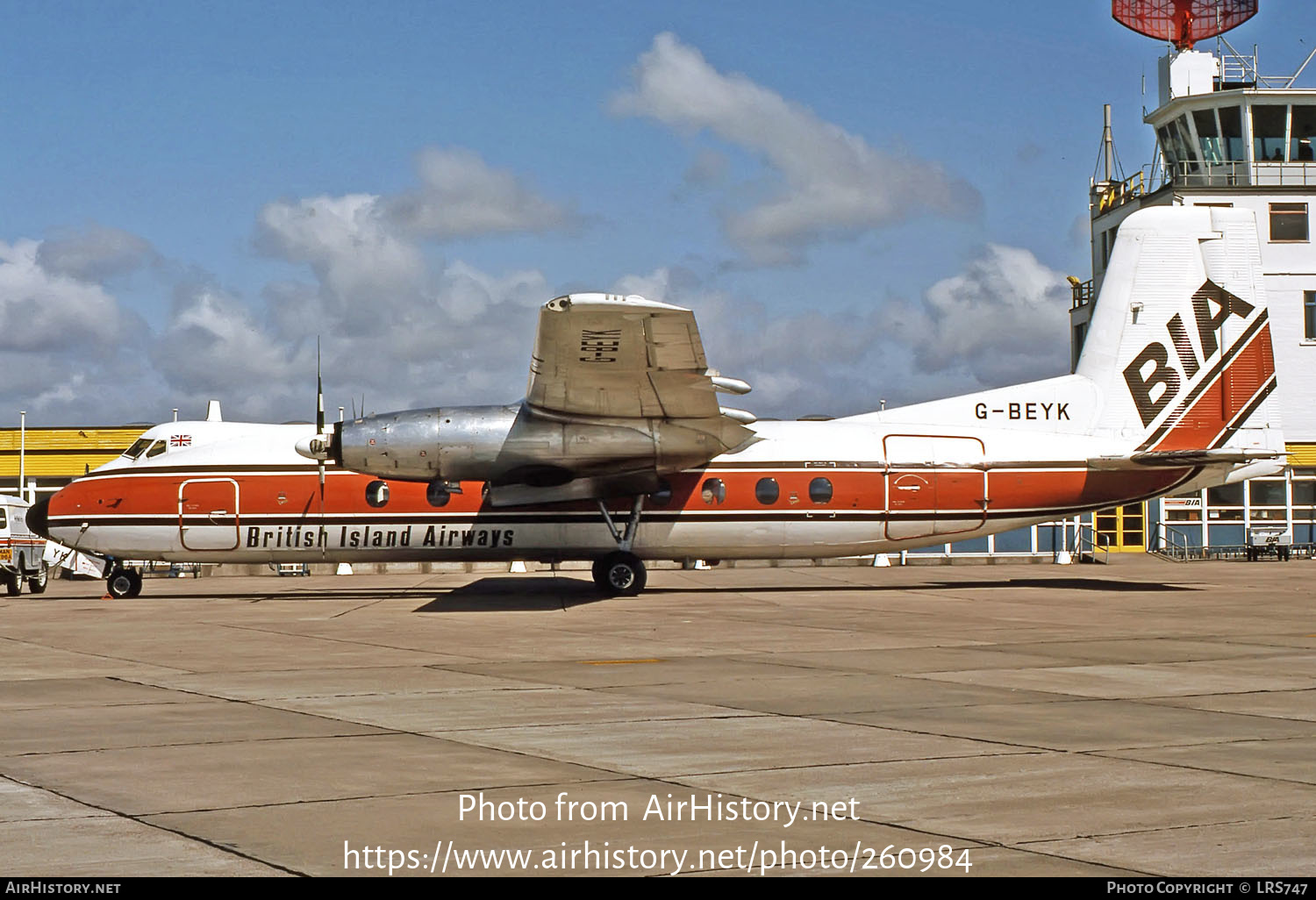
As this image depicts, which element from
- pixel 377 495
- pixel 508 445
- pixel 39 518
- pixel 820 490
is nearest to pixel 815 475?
pixel 820 490

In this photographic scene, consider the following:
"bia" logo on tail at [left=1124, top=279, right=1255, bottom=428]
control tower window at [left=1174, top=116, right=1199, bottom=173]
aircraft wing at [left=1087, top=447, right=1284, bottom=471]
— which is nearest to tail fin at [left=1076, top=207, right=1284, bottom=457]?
"bia" logo on tail at [left=1124, top=279, right=1255, bottom=428]

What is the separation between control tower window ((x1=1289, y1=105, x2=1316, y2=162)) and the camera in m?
49.3

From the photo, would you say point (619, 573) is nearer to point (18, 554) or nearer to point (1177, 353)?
point (1177, 353)

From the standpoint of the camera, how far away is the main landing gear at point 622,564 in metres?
26.0

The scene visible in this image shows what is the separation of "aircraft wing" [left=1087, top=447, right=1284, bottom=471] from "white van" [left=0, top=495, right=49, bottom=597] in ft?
79.9

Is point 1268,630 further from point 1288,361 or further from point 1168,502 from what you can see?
point 1288,361

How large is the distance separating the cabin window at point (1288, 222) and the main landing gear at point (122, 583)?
136 ft

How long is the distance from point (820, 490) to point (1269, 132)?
3315cm

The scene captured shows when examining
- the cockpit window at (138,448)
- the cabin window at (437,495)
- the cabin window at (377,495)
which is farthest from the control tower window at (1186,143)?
the cockpit window at (138,448)

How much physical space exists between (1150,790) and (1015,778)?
0.77 m

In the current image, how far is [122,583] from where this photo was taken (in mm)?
27594

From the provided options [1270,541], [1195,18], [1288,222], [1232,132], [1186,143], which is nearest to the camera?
[1270,541]
